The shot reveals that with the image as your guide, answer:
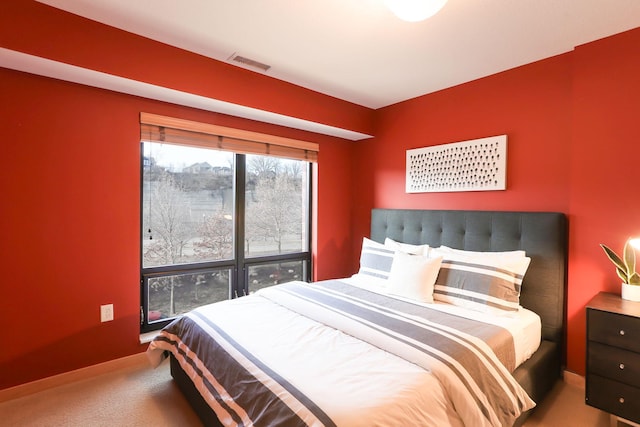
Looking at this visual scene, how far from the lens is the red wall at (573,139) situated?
203 centimetres

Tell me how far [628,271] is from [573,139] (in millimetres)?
932

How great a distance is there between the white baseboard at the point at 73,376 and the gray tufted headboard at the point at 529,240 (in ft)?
8.82

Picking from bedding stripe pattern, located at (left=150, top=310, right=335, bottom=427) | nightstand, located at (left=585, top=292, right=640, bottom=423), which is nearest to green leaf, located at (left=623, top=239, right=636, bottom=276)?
nightstand, located at (left=585, top=292, right=640, bottom=423)

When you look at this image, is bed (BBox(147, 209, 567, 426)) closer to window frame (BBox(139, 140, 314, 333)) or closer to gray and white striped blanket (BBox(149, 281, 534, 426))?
gray and white striped blanket (BBox(149, 281, 534, 426))

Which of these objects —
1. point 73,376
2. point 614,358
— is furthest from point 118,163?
point 614,358

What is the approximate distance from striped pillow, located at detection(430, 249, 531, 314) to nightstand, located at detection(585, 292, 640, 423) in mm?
428

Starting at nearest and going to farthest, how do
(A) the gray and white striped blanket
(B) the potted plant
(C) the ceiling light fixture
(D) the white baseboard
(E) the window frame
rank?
(A) the gray and white striped blanket < (C) the ceiling light fixture < (B) the potted plant < (D) the white baseboard < (E) the window frame

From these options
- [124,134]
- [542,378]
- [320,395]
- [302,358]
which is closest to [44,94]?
[124,134]

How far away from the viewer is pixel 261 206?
329cm

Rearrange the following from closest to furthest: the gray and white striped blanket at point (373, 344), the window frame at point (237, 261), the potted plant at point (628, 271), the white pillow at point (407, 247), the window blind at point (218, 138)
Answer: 1. the gray and white striped blanket at point (373, 344)
2. the potted plant at point (628, 271)
3. the window blind at point (218, 138)
4. the window frame at point (237, 261)
5. the white pillow at point (407, 247)

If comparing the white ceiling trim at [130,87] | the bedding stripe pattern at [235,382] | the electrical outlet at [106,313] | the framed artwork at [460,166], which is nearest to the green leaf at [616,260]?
the framed artwork at [460,166]

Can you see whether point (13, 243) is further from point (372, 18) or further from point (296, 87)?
point (372, 18)

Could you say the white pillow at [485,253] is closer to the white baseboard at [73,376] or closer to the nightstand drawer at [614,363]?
the nightstand drawer at [614,363]

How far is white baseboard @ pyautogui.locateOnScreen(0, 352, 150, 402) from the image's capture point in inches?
79.7
